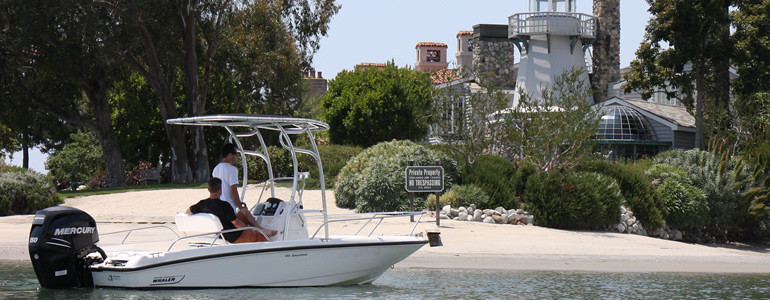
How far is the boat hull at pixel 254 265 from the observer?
40.6 ft

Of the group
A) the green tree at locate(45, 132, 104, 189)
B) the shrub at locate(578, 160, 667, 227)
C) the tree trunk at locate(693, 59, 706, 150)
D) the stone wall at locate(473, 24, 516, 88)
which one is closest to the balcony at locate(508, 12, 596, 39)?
the stone wall at locate(473, 24, 516, 88)

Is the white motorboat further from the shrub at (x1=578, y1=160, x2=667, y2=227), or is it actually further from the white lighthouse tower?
the white lighthouse tower

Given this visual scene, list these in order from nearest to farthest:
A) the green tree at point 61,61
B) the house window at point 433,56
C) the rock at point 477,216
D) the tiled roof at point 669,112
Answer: the rock at point 477,216 < the green tree at point 61,61 < the tiled roof at point 669,112 < the house window at point 433,56

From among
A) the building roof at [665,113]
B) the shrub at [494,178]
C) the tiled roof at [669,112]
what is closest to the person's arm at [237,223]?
the shrub at [494,178]

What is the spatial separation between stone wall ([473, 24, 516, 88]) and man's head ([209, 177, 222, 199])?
4140cm

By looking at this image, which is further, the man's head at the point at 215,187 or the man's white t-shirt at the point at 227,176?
the man's white t-shirt at the point at 227,176

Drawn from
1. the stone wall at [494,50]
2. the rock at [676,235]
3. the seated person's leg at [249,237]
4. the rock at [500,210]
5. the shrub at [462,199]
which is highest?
the stone wall at [494,50]

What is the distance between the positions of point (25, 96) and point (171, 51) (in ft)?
19.8

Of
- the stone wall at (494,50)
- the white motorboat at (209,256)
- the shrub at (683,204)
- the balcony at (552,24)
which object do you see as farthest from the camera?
the stone wall at (494,50)

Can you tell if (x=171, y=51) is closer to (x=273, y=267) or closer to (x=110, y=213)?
(x=110, y=213)

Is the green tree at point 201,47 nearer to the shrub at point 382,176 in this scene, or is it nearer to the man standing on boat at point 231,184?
the shrub at point 382,176

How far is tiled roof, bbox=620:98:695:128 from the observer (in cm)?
4284

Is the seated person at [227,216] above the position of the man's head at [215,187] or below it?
below

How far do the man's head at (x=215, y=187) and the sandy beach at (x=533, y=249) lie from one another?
503 centimetres
